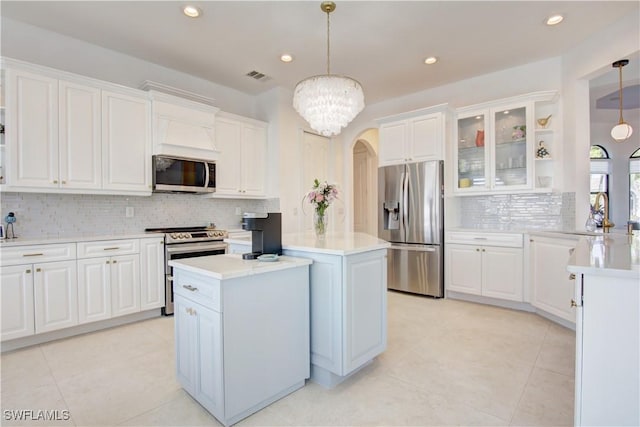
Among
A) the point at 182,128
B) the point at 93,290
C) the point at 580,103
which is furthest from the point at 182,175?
→ the point at 580,103

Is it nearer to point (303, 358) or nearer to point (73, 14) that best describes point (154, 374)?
point (303, 358)

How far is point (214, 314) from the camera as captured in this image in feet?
5.56

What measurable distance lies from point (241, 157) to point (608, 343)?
4.19 metres

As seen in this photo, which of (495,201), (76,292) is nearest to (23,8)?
(76,292)

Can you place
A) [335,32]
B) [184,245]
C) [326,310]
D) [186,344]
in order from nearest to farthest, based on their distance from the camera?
[186,344], [326,310], [335,32], [184,245]

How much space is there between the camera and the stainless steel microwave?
358 cm

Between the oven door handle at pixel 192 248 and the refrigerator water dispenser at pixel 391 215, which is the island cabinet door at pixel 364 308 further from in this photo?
the oven door handle at pixel 192 248

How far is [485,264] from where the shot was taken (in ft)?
12.8

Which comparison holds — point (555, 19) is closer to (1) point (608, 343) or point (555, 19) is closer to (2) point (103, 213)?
(1) point (608, 343)

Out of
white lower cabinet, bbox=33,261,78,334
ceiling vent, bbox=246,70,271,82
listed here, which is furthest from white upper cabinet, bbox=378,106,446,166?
white lower cabinet, bbox=33,261,78,334

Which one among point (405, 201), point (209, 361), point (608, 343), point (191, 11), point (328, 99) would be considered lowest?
point (209, 361)

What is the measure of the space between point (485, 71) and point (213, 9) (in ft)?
11.2

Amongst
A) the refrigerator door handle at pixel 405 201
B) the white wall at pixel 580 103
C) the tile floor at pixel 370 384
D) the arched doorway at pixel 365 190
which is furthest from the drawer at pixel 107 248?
the white wall at pixel 580 103

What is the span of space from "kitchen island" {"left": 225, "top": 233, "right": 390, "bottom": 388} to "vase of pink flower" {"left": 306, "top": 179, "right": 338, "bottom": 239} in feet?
1.27
